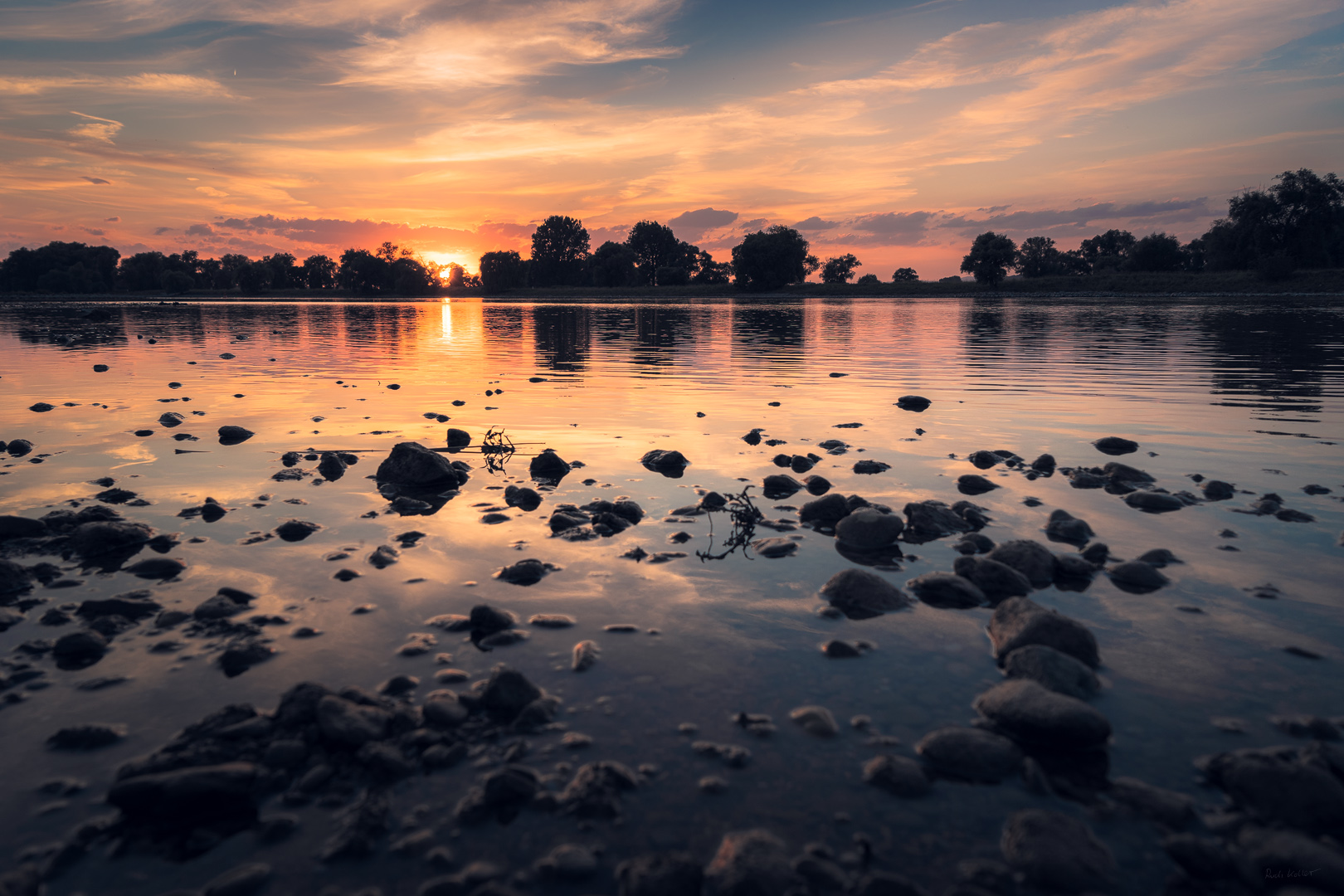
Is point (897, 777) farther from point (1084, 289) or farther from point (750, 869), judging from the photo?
point (1084, 289)

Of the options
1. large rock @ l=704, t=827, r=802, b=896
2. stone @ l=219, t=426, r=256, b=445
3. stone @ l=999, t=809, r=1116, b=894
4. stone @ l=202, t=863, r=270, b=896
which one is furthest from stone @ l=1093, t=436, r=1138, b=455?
stone @ l=219, t=426, r=256, b=445

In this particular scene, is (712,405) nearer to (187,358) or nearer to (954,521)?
(954,521)

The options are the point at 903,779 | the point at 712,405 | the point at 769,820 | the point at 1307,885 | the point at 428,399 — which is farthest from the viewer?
the point at 428,399

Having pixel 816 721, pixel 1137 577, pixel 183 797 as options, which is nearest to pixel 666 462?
pixel 1137 577

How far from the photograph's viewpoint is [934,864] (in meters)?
3.93

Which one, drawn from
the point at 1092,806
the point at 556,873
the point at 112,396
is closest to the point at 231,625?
the point at 556,873

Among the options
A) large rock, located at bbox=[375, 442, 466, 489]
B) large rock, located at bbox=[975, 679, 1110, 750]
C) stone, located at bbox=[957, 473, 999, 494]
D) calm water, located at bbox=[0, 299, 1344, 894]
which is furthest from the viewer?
large rock, located at bbox=[375, 442, 466, 489]

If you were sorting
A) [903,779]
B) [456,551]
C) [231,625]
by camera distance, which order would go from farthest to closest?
1. [456,551]
2. [231,625]
3. [903,779]

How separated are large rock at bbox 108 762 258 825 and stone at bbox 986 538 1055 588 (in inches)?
299

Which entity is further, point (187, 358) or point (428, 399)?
point (187, 358)

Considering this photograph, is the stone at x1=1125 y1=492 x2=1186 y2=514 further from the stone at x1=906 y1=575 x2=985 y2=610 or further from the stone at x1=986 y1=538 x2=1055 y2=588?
the stone at x1=906 y1=575 x2=985 y2=610

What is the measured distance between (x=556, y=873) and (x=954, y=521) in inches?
296

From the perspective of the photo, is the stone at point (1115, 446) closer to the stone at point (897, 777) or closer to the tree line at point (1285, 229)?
the stone at point (897, 777)

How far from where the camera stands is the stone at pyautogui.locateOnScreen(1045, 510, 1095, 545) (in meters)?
8.98
